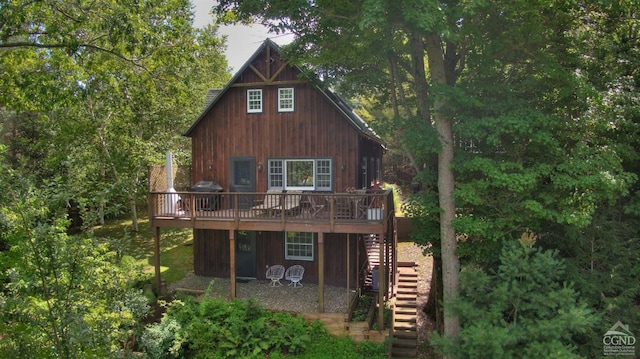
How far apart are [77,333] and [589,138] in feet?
38.5

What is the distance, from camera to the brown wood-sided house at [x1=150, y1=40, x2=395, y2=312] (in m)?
14.5

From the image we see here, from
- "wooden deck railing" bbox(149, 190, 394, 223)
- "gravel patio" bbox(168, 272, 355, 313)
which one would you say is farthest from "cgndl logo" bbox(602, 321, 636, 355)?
"gravel patio" bbox(168, 272, 355, 313)

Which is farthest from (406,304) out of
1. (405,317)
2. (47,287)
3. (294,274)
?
(47,287)

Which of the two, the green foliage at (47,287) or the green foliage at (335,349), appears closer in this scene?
the green foliage at (47,287)

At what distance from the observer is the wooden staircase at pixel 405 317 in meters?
12.2

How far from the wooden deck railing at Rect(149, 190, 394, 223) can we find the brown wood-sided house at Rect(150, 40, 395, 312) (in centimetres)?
7

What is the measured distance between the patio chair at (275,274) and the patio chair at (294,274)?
0.77 ft

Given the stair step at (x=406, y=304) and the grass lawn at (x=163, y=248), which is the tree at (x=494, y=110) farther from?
the grass lawn at (x=163, y=248)

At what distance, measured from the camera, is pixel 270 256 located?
15.6 m

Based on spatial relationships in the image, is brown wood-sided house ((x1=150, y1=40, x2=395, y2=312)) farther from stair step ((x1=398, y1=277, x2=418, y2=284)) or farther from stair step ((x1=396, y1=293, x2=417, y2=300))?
stair step ((x1=396, y1=293, x2=417, y2=300))

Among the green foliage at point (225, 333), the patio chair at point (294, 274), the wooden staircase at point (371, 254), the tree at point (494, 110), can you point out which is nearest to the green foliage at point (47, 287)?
the green foliage at point (225, 333)

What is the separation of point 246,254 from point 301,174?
3.96m

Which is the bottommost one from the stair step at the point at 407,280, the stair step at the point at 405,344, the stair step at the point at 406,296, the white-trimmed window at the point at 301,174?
the stair step at the point at 405,344

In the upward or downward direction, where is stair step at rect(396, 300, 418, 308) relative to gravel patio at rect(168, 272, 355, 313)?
downward
